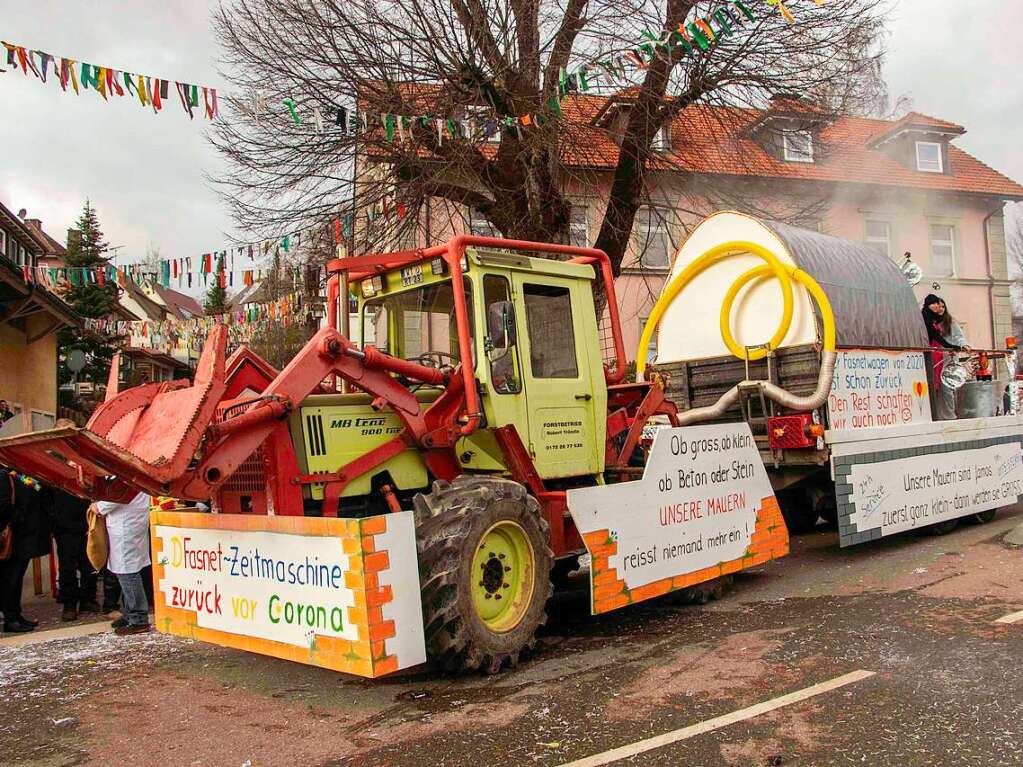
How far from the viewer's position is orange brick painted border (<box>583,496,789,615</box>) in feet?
19.5

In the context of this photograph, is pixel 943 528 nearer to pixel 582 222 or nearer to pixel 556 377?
pixel 556 377

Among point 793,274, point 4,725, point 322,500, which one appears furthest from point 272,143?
point 4,725

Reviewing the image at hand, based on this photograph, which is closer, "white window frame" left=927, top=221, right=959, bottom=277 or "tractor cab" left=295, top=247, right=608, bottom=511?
"tractor cab" left=295, top=247, right=608, bottom=511

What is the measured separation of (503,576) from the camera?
5.57 metres

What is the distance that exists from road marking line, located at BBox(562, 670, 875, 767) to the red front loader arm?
2.49m

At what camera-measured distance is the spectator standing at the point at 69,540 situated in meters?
8.02

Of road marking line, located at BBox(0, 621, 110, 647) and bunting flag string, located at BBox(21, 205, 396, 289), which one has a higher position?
A: bunting flag string, located at BBox(21, 205, 396, 289)

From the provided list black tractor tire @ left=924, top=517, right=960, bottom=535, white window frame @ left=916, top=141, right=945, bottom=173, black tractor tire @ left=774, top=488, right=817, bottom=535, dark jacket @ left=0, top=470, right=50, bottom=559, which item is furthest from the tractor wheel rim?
white window frame @ left=916, top=141, right=945, bottom=173

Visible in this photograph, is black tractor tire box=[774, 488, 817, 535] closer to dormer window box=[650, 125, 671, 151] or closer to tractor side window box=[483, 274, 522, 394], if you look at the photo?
tractor side window box=[483, 274, 522, 394]

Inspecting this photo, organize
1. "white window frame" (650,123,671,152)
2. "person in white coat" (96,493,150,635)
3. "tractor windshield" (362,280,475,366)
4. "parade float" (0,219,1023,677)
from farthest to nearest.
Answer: "white window frame" (650,123,671,152), "person in white coat" (96,493,150,635), "tractor windshield" (362,280,475,366), "parade float" (0,219,1023,677)

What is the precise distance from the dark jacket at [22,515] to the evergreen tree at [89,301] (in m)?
27.2

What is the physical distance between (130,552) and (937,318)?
9.12 m

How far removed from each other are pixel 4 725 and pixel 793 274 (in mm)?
7440

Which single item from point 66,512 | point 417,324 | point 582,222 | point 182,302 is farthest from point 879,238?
point 182,302
